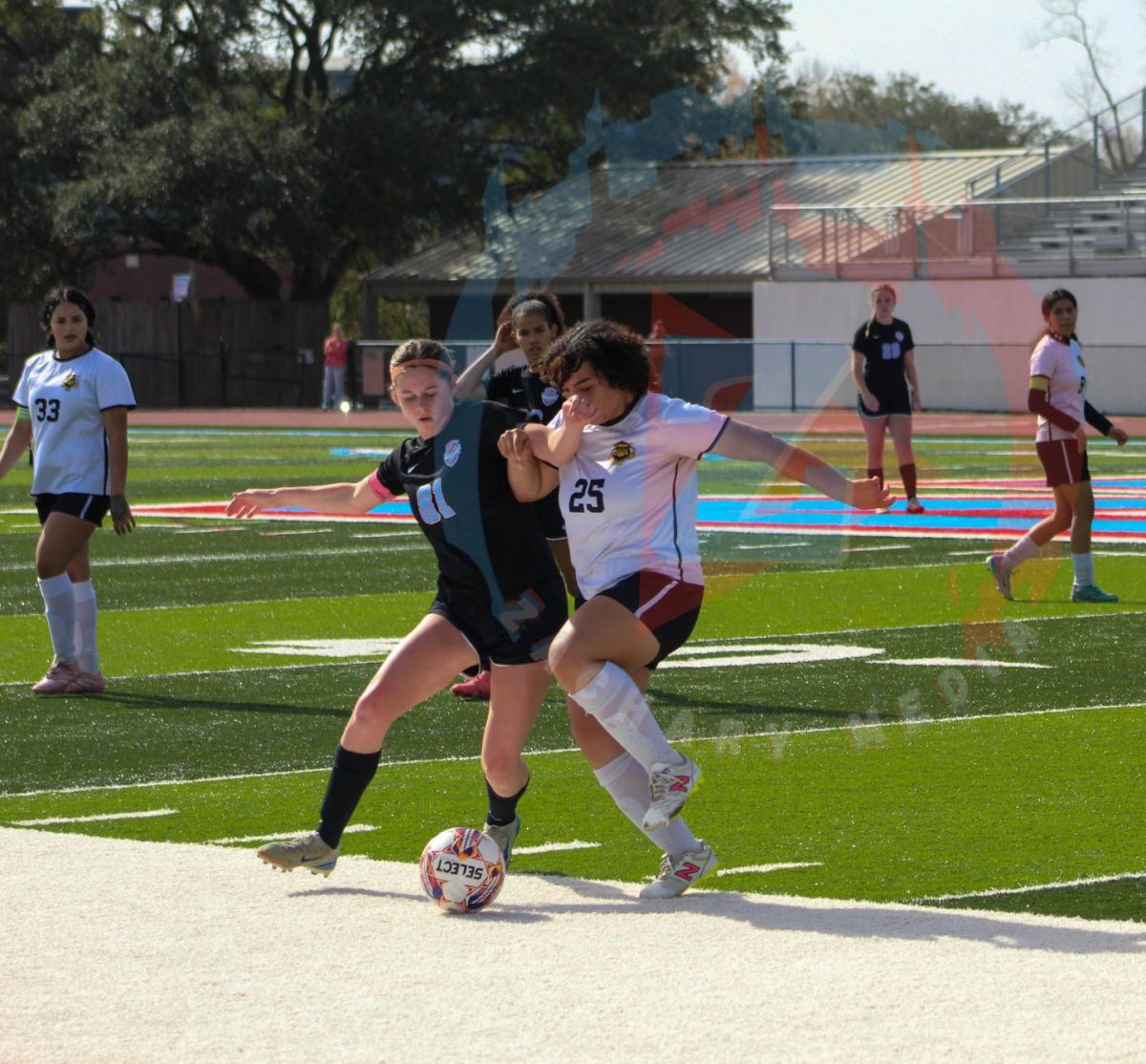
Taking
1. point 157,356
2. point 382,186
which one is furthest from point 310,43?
point 157,356

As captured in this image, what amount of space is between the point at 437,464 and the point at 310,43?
51389mm

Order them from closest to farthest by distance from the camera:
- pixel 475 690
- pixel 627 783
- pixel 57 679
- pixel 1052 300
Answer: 1. pixel 627 783
2. pixel 475 690
3. pixel 57 679
4. pixel 1052 300

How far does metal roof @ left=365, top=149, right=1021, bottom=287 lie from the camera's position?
161 feet

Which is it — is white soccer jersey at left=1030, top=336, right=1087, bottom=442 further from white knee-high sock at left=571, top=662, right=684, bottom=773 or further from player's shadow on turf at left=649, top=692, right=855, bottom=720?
white knee-high sock at left=571, top=662, right=684, bottom=773

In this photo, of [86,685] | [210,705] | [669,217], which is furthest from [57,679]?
[669,217]

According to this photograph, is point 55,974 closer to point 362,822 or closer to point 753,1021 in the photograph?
point 753,1021

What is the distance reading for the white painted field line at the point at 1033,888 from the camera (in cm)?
675

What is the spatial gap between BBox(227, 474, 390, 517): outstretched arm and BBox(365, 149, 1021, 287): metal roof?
3966 centimetres

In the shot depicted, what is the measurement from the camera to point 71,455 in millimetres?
11391

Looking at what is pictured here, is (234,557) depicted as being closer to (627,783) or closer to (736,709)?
(736,709)

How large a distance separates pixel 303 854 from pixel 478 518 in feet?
3.63

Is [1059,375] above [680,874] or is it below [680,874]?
above

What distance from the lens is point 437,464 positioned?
717cm

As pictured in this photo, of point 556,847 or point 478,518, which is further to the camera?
point 556,847
